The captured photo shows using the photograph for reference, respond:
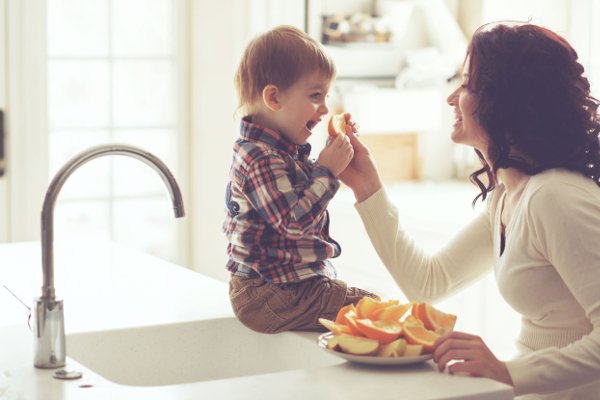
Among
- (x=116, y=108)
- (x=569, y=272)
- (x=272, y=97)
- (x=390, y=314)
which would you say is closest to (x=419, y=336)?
(x=390, y=314)

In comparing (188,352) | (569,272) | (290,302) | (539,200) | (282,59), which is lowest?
(188,352)

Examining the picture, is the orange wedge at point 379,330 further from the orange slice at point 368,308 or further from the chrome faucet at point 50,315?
the chrome faucet at point 50,315

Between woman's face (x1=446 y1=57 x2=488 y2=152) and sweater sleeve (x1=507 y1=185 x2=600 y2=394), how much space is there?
21cm

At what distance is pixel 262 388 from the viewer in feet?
4.29

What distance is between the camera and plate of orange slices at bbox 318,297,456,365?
1.39 m

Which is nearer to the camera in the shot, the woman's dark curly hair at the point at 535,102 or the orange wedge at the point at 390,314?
the orange wedge at the point at 390,314

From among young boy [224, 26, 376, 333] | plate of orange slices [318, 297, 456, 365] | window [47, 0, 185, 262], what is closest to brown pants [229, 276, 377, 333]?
young boy [224, 26, 376, 333]

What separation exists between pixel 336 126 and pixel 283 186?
0.24m

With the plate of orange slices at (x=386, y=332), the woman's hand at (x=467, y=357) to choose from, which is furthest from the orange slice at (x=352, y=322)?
the woman's hand at (x=467, y=357)

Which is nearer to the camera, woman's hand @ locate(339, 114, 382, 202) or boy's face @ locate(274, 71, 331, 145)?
boy's face @ locate(274, 71, 331, 145)

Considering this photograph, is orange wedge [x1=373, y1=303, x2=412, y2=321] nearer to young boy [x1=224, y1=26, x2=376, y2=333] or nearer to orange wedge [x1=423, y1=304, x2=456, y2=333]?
orange wedge [x1=423, y1=304, x2=456, y2=333]

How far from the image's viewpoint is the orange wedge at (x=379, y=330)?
1.40 metres

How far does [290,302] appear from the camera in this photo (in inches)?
65.4

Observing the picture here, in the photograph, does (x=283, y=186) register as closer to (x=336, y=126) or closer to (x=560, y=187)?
(x=336, y=126)
